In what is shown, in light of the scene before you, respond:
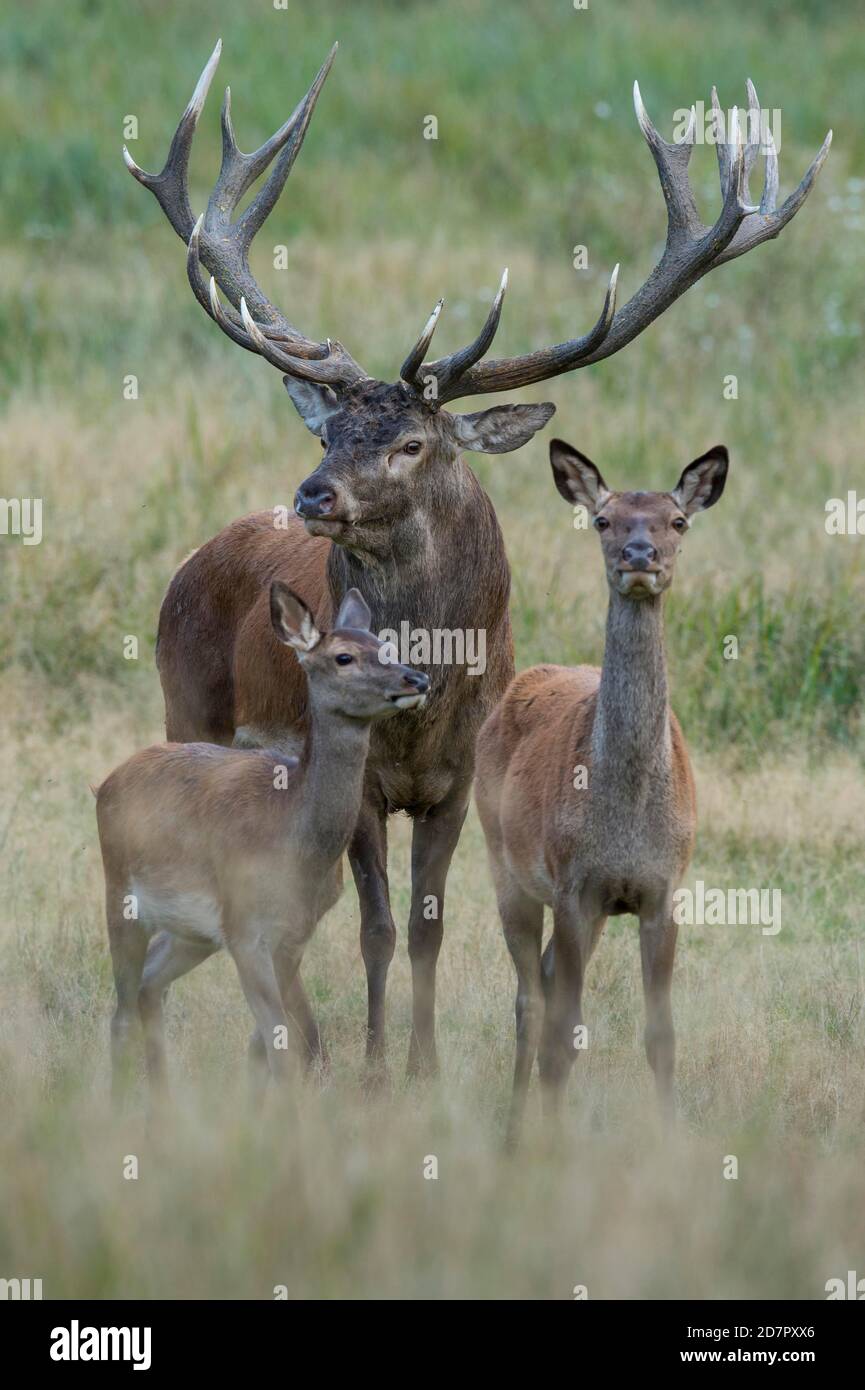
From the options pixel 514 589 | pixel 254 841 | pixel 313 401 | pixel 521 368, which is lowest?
pixel 254 841

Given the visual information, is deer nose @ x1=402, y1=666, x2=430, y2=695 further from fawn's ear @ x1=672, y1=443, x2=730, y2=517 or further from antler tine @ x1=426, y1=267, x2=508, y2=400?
antler tine @ x1=426, y1=267, x2=508, y2=400

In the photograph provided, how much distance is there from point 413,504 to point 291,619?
3.01 feet

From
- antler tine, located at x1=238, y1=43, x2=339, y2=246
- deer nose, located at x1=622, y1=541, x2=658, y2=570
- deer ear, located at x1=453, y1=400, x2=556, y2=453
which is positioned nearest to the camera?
deer nose, located at x1=622, y1=541, x2=658, y2=570

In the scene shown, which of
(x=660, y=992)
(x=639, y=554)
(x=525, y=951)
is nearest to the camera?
(x=639, y=554)

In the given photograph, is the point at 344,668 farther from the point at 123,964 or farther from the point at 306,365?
the point at 306,365

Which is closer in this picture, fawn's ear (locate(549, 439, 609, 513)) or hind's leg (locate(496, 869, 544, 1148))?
fawn's ear (locate(549, 439, 609, 513))

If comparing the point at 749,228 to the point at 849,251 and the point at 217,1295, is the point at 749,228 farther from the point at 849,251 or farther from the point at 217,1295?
the point at 849,251

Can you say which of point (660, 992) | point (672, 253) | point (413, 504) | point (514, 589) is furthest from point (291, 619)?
point (514, 589)

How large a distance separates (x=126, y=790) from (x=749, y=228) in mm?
3071

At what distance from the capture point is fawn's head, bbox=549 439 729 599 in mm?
6004

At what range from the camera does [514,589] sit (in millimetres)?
11375

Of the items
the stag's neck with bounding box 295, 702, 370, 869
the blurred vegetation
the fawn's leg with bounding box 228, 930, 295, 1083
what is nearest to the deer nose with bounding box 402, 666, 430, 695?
the stag's neck with bounding box 295, 702, 370, 869

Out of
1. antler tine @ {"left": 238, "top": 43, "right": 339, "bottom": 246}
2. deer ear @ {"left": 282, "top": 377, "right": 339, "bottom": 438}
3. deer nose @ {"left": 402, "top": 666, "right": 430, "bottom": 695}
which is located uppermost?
antler tine @ {"left": 238, "top": 43, "right": 339, "bottom": 246}
